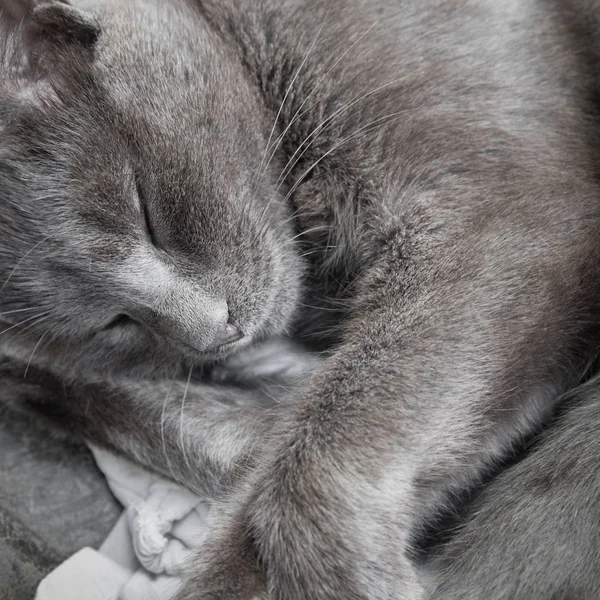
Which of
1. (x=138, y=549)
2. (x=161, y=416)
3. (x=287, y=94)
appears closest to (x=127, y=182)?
(x=287, y=94)

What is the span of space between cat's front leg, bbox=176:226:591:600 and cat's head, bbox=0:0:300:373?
0.78 ft

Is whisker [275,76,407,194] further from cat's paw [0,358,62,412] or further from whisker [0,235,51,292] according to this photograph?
cat's paw [0,358,62,412]

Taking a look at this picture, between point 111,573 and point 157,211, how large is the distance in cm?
75

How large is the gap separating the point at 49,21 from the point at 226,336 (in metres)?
0.60

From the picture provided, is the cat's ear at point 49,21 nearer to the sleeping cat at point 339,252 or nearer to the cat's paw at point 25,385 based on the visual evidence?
the sleeping cat at point 339,252

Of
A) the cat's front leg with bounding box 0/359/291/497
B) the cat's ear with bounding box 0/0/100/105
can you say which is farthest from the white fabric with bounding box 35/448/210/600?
the cat's ear with bounding box 0/0/100/105

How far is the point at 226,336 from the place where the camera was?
1384 millimetres

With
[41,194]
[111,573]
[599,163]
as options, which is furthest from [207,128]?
[111,573]

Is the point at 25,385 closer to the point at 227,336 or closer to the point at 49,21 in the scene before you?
the point at 227,336

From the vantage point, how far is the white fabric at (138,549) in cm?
153

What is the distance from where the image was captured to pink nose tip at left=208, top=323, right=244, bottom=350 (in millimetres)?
1373

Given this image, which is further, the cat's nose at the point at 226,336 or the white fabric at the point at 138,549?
the white fabric at the point at 138,549

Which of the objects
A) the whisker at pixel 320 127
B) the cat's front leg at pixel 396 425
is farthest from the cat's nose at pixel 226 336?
the whisker at pixel 320 127

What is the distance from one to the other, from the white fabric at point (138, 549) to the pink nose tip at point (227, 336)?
1.14 feet
